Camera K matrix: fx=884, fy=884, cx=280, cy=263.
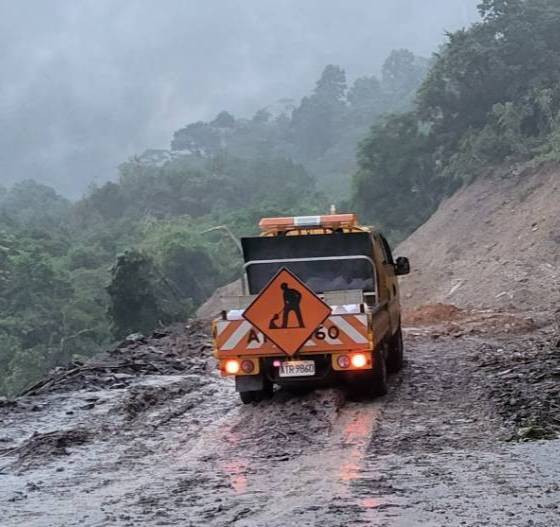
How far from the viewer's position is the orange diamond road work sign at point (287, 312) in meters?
9.74

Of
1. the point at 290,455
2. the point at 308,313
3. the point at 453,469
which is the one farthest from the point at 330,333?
the point at 453,469

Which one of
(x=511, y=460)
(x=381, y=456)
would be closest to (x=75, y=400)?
(x=381, y=456)

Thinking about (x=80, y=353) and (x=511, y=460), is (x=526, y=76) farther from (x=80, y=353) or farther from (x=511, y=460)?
(x=511, y=460)

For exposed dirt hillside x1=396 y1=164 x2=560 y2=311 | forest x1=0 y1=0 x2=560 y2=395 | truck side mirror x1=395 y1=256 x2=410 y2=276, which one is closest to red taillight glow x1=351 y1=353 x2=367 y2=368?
truck side mirror x1=395 y1=256 x2=410 y2=276

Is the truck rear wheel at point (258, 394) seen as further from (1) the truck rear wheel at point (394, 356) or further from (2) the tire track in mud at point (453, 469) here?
(1) the truck rear wheel at point (394, 356)

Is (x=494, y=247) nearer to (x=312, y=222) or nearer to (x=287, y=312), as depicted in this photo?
(x=312, y=222)

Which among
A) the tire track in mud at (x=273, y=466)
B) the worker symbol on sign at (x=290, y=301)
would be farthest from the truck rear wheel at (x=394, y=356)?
the worker symbol on sign at (x=290, y=301)

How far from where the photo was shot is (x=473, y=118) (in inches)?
1671

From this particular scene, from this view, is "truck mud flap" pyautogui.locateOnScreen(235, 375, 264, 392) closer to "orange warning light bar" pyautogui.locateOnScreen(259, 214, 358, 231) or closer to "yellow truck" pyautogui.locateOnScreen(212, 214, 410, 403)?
"yellow truck" pyautogui.locateOnScreen(212, 214, 410, 403)

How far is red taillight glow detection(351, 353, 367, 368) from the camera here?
396 inches

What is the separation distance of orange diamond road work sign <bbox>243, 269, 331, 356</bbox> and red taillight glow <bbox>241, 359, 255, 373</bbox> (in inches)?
19.2

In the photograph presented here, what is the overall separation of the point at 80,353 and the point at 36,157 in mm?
137971

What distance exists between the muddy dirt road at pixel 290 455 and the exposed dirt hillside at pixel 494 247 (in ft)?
52.8

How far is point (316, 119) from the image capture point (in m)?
113
